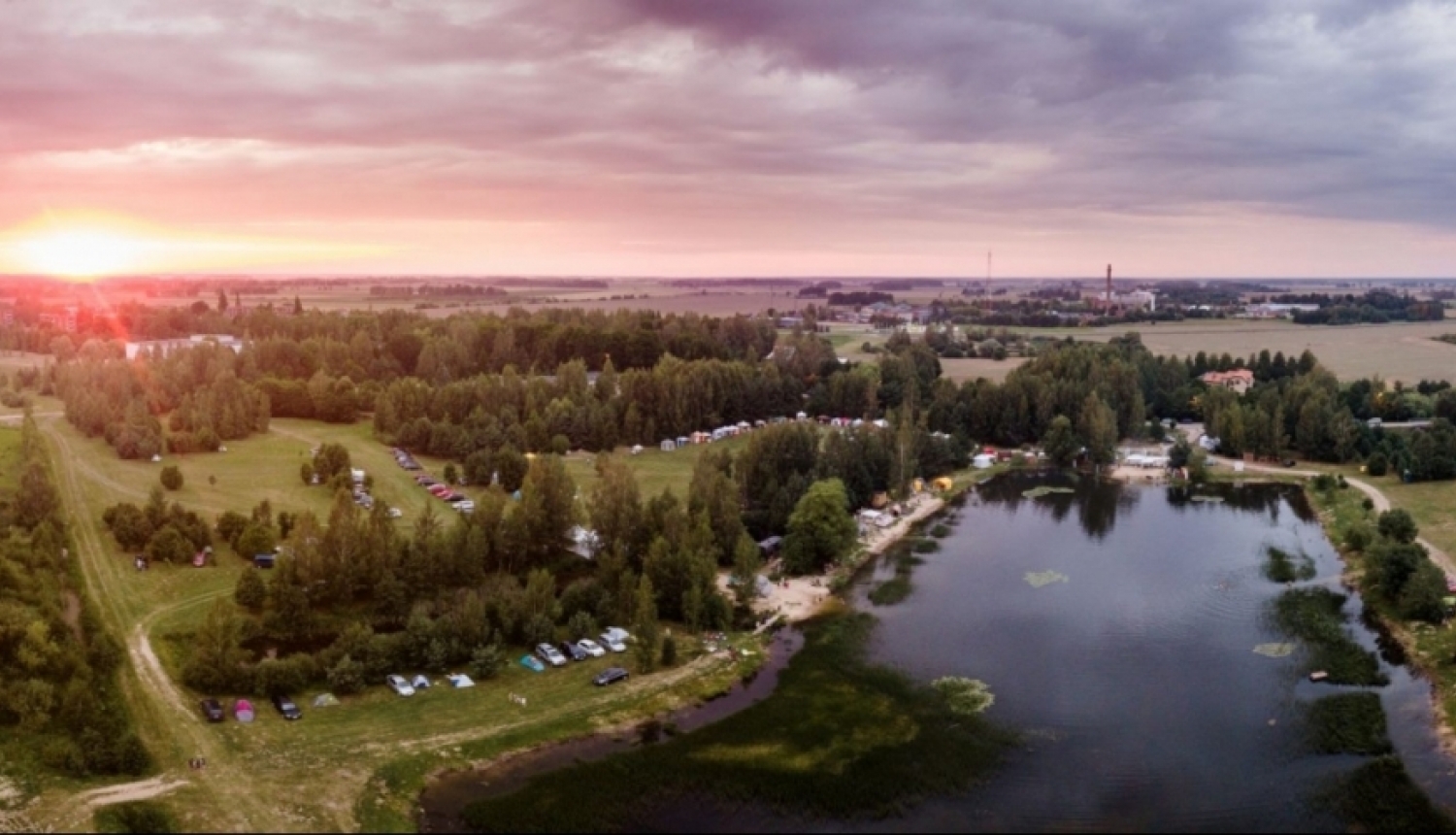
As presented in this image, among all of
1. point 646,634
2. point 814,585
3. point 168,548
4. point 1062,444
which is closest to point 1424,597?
point 814,585

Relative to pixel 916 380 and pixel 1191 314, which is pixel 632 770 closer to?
pixel 916 380

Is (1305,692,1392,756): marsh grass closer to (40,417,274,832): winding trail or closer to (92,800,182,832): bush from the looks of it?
(40,417,274,832): winding trail

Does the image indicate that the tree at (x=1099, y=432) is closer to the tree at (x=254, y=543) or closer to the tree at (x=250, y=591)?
the tree at (x=254, y=543)

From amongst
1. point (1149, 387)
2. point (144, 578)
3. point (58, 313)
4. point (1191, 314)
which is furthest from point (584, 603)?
point (1191, 314)

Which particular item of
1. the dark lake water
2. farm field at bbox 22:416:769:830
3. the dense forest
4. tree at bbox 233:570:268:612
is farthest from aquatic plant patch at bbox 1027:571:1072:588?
the dense forest

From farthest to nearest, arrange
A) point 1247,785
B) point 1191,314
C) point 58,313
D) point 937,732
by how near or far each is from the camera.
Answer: point 1191,314 → point 58,313 → point 937,732 → point 1247,785
